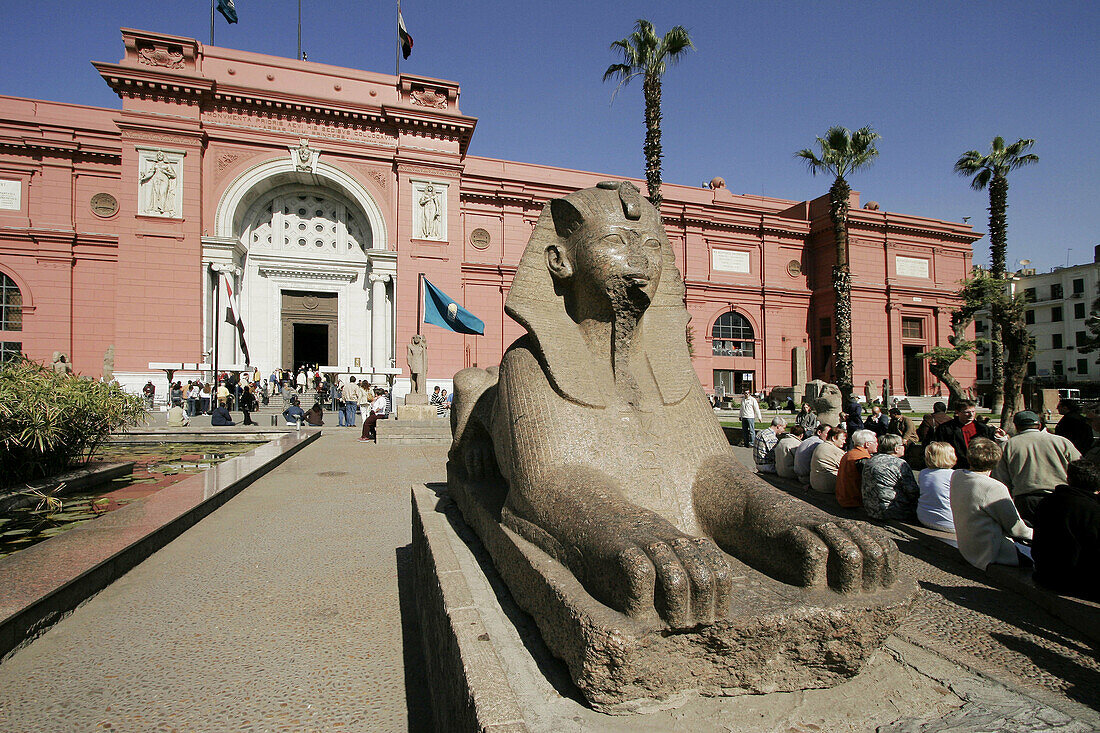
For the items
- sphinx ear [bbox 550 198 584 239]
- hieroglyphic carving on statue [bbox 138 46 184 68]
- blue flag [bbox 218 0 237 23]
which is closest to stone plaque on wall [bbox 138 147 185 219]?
hieroglyphic carving on statue [bbox 138 46 184 68]

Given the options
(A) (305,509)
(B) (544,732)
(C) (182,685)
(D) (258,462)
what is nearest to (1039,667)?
(B) (544,732)

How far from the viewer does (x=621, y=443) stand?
257 centimetres

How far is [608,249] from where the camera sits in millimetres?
2715

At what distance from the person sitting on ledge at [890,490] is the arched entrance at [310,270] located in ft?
58.0

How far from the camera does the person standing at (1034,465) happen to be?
13.7 ft

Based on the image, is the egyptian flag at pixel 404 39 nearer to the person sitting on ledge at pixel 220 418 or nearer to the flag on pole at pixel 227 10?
the flag on pole at pixel 227 10

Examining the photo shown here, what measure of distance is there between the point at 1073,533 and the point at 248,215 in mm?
22967

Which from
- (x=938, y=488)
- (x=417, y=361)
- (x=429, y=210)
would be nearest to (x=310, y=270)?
(x=429, y=210)

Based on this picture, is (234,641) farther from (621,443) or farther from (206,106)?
(206,106)

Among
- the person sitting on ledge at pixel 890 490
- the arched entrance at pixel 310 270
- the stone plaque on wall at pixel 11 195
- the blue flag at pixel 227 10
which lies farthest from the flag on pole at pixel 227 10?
the person sitting on ledge at pixel 890 490

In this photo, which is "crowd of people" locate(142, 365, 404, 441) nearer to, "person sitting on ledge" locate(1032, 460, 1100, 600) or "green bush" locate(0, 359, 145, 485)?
"green bush" locate(0, 359, 145, 485)

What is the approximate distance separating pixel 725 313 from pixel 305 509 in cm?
2323

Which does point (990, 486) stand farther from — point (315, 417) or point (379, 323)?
point (379, 323)

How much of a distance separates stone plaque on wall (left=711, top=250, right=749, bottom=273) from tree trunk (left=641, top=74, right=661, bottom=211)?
10.4 meters
